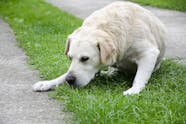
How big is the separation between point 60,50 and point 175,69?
2337 millimetres

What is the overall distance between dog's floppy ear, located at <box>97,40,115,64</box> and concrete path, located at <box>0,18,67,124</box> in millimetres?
707

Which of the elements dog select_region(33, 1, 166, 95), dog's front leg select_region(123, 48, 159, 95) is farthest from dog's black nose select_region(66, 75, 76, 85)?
dog's front leg select_region(123, 48, 159, 95)

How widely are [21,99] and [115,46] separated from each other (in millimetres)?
1181

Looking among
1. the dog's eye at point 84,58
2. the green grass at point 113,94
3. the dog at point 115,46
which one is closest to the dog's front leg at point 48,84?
the dog at point 115,46

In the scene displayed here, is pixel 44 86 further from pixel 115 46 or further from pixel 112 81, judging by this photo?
pixel 115 46

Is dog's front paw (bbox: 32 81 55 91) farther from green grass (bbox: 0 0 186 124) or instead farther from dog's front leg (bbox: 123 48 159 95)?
dog's front leg (bbox: 123 48 159 95)

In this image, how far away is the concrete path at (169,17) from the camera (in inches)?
349

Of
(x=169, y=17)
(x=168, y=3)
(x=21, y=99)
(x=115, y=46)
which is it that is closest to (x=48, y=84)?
(x=21, y=99)

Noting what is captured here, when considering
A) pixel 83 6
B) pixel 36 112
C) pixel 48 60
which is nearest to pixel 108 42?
pixel 36 112

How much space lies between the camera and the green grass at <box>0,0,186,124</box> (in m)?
4.75

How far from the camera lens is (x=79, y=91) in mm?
5742

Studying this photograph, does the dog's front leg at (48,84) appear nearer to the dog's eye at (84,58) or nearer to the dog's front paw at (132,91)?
the dog's eye at (84,58)

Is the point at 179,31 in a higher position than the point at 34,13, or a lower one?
higher

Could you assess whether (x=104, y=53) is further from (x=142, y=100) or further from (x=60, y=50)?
(x=60, y=50)
